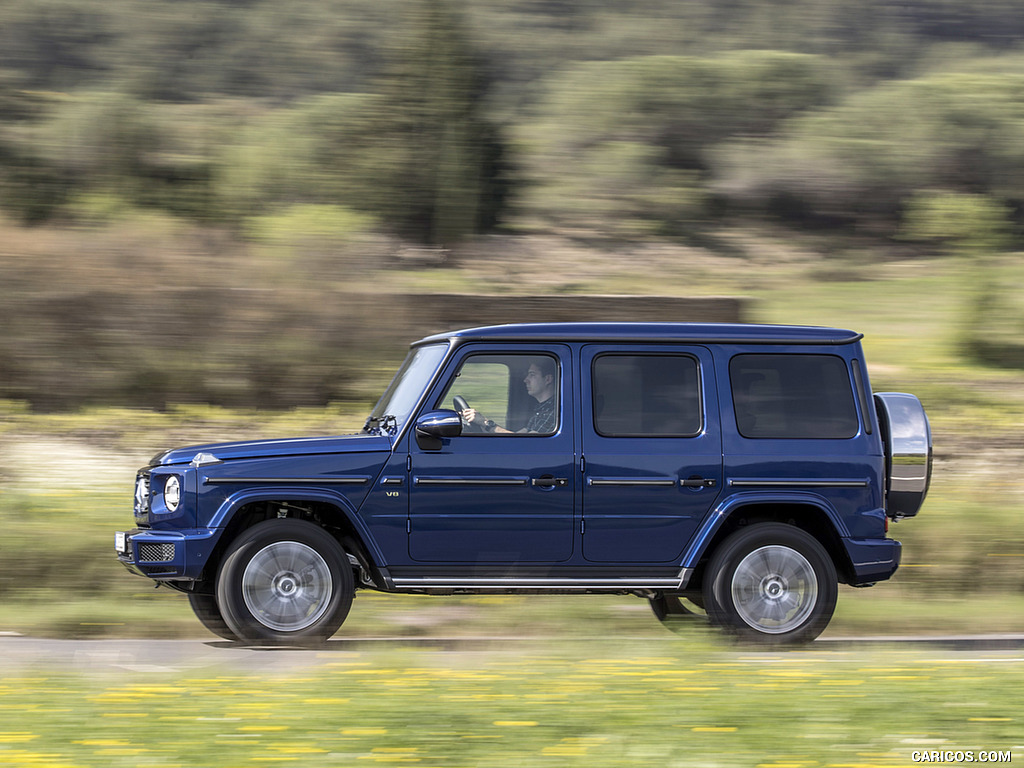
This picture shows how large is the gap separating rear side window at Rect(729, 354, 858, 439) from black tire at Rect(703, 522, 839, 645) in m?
0.62

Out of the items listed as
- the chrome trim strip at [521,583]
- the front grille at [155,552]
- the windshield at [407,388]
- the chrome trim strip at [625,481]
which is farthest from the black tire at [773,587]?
the front grille at [155,552]

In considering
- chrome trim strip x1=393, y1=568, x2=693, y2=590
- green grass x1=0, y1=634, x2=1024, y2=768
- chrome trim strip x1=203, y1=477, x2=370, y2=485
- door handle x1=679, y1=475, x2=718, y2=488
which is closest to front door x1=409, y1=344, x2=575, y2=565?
chrome trim strip x1=393, y1=568, x2=693, y2=590

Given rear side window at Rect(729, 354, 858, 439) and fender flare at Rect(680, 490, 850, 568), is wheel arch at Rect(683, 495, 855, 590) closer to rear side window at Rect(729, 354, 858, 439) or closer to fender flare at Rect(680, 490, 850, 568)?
fender flare at Rect(680, 490, 850, 568)

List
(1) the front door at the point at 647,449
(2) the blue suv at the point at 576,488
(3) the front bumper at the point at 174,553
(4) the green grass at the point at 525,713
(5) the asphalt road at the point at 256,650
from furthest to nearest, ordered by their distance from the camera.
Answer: (1) the front door at the point at 647,449, (2) the blue suv at the point at 576,488, (3) the front bumper at the point at 174,553, (5) the asphalt road at the point at 256,650, (4) the green grass at the point at 525,713

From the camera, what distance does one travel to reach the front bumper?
705cm

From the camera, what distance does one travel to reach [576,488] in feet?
23.9

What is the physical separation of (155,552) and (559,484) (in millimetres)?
2295

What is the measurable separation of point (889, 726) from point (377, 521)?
10.2 feet

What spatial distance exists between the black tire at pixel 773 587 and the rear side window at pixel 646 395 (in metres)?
0.76

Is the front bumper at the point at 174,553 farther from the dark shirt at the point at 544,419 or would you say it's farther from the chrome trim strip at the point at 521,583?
the dark shirt at the point at 544,419

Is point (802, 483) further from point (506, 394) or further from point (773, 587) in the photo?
point (506, 394)

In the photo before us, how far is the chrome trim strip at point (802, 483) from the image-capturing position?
7402 mm
